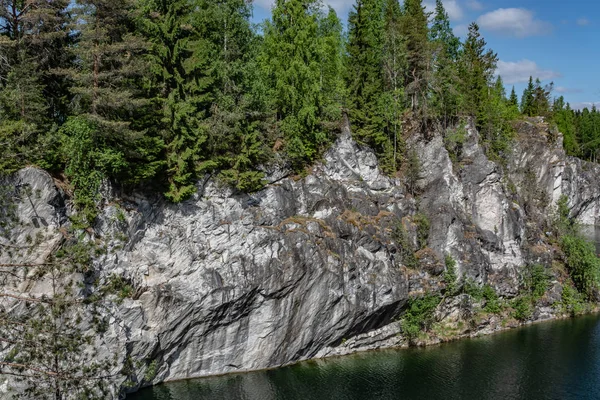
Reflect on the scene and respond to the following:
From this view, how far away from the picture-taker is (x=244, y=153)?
30359 millimetres

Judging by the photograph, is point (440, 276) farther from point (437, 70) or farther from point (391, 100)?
point (437, 70)

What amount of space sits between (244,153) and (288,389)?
15.4m

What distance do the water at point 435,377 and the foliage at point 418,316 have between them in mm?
1442

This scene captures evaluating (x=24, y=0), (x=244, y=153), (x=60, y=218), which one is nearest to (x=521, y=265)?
(x=244, y=153)

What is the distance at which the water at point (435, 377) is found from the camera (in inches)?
1013

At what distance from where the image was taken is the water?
25734 mm

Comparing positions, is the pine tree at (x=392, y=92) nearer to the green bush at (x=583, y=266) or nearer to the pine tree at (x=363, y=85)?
the pine tree at (x=363, y=85)

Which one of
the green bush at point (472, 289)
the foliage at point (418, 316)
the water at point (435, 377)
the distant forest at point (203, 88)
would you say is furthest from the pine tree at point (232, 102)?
the green bush at point (472, 289)

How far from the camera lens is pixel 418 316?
3319cm

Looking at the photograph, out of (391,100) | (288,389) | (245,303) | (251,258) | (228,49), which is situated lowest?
(288,389)

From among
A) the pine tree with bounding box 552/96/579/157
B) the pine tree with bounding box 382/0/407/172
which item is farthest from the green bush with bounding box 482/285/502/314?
the pine tree with bounding box 552/96/579/157

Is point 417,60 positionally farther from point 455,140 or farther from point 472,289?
point 472,289

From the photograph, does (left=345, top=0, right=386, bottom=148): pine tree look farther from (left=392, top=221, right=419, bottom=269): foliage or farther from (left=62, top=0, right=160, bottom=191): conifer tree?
(left=62, top=0, right=160, bottom=191): conifer tree

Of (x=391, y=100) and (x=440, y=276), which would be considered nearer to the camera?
(x=440, y=276)
